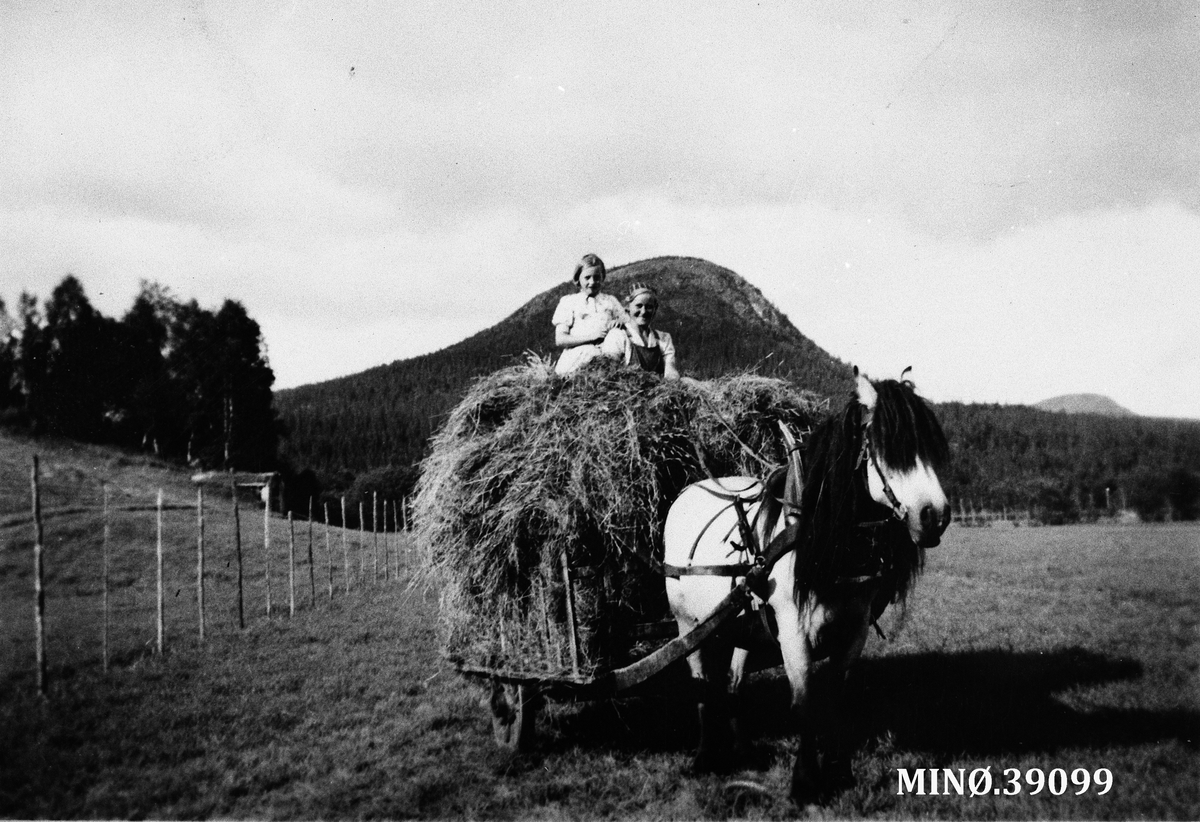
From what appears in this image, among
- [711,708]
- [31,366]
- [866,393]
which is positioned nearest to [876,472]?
[866,393]

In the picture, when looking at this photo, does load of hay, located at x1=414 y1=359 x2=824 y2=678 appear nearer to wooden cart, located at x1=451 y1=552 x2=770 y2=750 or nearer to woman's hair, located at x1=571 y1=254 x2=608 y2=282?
wooden cart, located at x1=451 y1=552 x2=770 y2=750

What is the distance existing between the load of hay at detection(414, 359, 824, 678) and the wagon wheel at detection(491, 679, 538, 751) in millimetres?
302

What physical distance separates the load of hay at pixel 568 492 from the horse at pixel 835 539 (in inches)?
29.4

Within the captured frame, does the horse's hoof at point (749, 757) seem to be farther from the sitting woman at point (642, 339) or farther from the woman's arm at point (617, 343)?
the woman's arm at point (617, 343)

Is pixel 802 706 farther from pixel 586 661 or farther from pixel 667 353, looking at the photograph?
pixel 667 353

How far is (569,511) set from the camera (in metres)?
4.71

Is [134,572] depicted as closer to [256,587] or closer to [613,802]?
[256,587]

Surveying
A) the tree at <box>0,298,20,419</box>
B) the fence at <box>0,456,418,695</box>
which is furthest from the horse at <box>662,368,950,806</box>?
the tree at <box>0,298,20,419</box>

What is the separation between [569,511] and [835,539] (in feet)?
5.71

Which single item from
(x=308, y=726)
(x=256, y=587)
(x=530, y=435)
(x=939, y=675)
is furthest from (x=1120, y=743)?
(x=256, y=587)

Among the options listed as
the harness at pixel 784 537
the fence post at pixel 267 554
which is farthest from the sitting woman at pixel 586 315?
the fence post at pixel 267 554

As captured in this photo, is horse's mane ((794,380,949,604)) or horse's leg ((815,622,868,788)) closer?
horse's mane ((794,380,949,604))

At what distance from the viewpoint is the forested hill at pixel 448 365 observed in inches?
2569

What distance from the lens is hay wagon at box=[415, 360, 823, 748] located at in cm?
473
